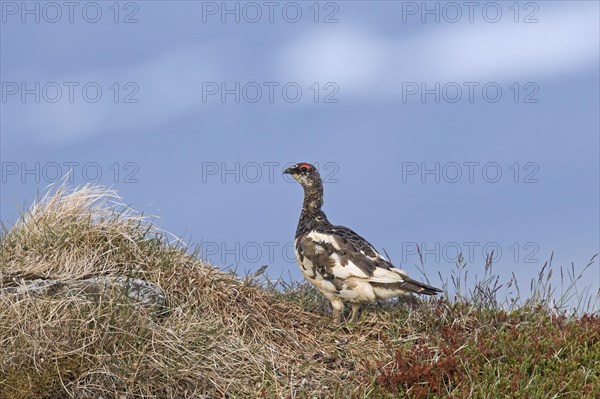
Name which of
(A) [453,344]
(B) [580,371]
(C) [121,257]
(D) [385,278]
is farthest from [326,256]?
(B) [580,371]

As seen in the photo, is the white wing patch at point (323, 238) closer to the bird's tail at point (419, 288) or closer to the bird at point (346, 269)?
the bird at point (346, 269)

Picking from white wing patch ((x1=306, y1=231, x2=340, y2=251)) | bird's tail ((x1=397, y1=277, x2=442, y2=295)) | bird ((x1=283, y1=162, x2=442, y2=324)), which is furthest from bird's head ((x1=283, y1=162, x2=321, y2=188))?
bird's tail ((x1=397, y1=277, x2=442, y2=295))

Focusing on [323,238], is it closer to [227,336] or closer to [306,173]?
[306,173]

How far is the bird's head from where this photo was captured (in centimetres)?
1027

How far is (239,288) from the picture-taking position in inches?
380

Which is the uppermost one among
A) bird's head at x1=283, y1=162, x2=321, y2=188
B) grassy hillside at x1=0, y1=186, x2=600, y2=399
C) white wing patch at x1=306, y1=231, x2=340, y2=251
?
bird's head at x1=283, y1=162, x2=321, y2=188

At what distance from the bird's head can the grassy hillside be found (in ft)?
4.08

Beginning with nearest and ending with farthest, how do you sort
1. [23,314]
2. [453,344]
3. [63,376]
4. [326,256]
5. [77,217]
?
[63,376], [23,314], [453,344], [326,256], [77,217]

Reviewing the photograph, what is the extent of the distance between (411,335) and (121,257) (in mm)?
A: 3212

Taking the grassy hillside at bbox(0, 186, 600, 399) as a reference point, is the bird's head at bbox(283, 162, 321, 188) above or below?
above

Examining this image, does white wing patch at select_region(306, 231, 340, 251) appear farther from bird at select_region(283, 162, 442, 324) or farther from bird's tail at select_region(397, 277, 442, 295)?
bird's tail at select_region(397, 277, 442, 295)

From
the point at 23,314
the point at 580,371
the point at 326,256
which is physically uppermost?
the point at 326,256

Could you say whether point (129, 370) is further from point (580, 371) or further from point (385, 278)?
point (580, 371)

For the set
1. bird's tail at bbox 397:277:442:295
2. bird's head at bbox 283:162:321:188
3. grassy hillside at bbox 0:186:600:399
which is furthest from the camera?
bird's head at bbox 283:162:321:188
